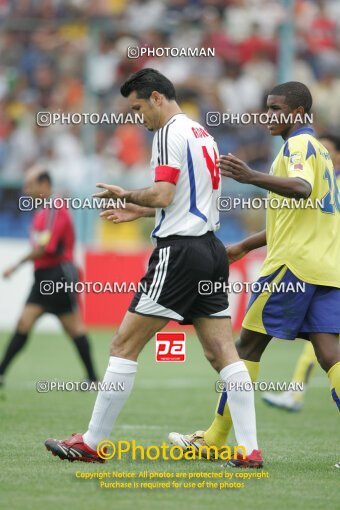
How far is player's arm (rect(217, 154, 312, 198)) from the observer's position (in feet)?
21.6

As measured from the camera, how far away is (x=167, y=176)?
22.2 ft

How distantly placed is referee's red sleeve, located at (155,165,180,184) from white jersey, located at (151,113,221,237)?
0.05 m

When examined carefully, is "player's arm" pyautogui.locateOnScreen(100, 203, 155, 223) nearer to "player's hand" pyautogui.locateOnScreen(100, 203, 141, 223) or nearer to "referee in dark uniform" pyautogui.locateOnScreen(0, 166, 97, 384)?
"player's hand" pyautogui.locateOnScreen(100, 203, 141, 223)

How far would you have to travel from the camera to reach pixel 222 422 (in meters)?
7.55

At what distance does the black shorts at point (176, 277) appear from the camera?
22.5ft

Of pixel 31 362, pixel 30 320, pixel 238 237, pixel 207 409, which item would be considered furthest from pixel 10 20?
pixel 207 409

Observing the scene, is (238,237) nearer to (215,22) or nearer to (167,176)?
(215,22)

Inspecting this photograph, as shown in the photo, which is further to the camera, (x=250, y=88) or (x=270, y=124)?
(x=250, y=88)

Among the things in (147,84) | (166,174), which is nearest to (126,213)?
(166,174)

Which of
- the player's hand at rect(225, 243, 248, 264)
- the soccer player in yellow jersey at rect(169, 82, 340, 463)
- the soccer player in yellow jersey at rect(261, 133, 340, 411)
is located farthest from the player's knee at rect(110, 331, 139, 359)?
the soccer player in yellow jersey at rect(261, 133, 340, 411)

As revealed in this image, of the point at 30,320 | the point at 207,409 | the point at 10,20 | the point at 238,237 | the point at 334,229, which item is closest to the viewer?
the point at 334,229

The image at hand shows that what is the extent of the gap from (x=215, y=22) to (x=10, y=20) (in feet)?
12.3

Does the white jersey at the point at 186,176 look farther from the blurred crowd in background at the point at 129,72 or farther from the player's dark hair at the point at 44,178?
the blurred crowd in background at the point at 129,72

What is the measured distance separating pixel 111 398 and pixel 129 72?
14555mm
